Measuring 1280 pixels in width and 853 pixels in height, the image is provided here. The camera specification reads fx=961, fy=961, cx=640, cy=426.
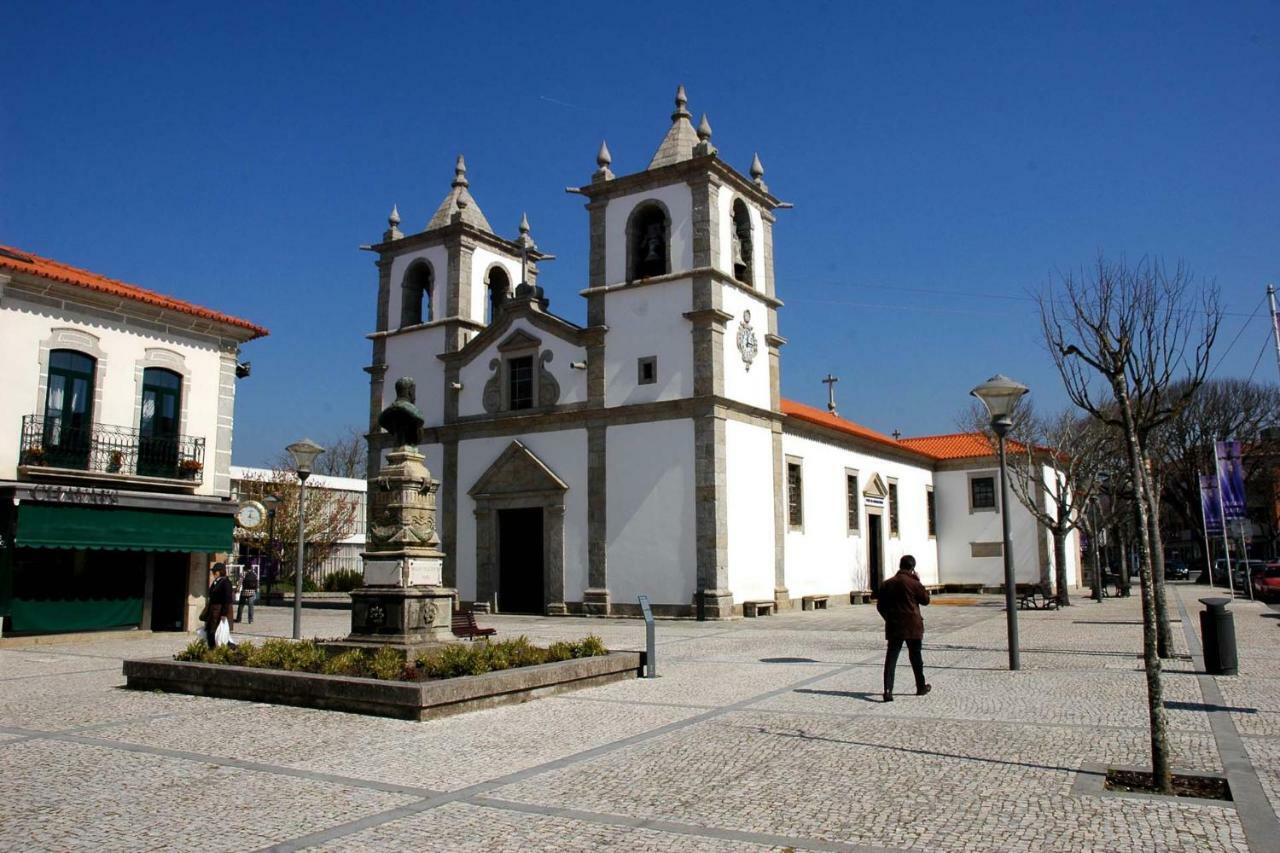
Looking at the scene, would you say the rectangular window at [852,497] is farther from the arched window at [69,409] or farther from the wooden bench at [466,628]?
the arched window at [69,409]

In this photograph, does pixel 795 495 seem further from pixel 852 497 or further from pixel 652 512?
pixel 652 512

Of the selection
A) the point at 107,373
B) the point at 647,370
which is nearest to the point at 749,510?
the point at 647,370

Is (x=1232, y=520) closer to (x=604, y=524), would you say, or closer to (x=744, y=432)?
(x=744, y=432)

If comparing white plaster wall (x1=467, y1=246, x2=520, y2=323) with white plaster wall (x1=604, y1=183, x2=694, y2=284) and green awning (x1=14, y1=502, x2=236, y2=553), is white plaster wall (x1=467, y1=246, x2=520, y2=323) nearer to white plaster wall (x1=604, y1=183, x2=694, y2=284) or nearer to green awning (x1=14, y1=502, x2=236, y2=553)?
white plaster wall (x1=604, y1=183, x2=694, y2=284)

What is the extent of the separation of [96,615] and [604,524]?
39.5 feet

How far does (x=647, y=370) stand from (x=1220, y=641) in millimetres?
16188

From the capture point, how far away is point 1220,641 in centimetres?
1217

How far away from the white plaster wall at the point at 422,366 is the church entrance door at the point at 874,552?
15628 millimetres

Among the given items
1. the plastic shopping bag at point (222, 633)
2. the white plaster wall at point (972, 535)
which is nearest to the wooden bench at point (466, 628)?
the plastic shopping bag at point (222, 633)

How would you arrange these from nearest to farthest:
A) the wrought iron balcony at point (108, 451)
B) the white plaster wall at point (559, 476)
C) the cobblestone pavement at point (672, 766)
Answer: the cobblestone pavement at point (672, 766) < the wrought iron balcony at point (108, 451) < the white plaster wall at point (559, 476)

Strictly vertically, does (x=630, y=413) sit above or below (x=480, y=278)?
below

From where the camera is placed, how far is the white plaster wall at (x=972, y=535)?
38.4 m

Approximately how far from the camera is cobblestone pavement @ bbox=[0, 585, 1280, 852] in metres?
5.58

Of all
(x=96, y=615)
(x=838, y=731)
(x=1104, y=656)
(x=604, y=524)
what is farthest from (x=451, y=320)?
(x=838, y=731)
